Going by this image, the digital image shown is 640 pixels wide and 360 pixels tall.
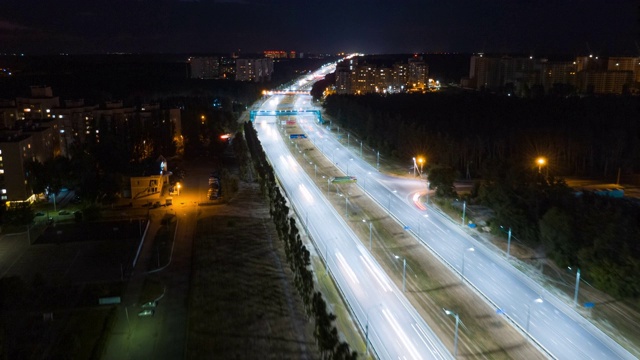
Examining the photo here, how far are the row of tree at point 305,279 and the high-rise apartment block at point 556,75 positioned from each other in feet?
112

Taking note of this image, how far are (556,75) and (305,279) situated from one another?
4810 cm

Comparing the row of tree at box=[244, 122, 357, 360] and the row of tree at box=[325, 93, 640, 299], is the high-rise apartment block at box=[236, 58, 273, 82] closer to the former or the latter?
the row of tree at box=[325, 93, 640, 299]

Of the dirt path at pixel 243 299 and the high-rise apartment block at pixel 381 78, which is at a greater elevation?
the high-rise apartment block at pixel 381 78

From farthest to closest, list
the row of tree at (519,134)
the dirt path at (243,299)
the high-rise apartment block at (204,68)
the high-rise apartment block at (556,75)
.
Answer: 1. the high-rise apartment block at (204,68)
2. the high-rise apartment block at (556,75)
3. the row of tree at (519,134)
4. the dirt path at (243,299)

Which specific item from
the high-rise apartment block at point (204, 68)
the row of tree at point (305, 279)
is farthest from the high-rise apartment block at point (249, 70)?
the row of tree at point (305, 279)

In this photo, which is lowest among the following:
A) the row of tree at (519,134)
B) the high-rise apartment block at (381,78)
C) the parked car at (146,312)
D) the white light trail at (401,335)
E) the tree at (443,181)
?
the parked car at (146,312)

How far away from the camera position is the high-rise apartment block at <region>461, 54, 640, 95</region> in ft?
153

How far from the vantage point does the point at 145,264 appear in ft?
39.8

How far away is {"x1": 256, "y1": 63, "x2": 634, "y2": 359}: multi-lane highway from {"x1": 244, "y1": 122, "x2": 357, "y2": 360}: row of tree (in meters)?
0.77

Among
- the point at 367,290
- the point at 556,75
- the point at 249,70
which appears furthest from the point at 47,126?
the point at 249,70

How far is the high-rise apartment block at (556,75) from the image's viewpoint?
4669cm

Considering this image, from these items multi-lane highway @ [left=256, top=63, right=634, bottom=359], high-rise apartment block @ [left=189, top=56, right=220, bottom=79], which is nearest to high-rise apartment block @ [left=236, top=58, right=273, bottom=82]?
high-rise apartment block @ [left=189, top=56, right=220, bottom=79]

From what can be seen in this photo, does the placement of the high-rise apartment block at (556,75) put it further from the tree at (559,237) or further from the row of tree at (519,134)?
the tree at (559,237)

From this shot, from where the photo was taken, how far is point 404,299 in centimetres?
1005
